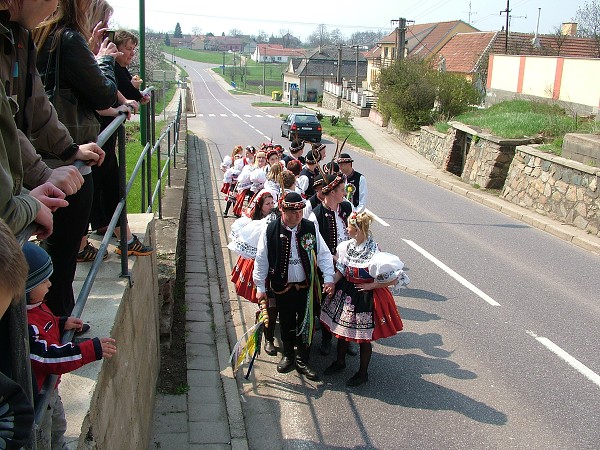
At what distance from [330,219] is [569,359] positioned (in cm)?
296

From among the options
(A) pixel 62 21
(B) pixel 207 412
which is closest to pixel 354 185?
(B) pixel 207 412

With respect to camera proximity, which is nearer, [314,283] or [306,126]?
[314,283]

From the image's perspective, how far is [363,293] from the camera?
6.13 meters

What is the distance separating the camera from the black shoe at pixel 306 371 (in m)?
6.36

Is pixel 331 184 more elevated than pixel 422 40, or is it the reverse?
pixel 422 40

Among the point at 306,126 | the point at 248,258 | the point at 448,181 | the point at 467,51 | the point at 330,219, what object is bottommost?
the point at 448,181

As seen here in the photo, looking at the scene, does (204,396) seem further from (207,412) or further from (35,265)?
(35,265)

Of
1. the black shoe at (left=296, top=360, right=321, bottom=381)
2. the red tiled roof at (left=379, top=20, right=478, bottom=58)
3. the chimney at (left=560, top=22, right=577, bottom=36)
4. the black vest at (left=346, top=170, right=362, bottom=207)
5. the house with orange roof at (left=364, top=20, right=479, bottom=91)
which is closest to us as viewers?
the black shoe at (left=296, top=360, right=321, bottom=381)

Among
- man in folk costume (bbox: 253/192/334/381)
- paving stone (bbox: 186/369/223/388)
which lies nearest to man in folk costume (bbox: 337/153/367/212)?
man in folk costume (bbox: 253/192/334/381)

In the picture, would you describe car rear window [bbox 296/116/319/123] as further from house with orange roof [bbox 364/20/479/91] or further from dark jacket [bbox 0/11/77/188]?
dark jacket [bbox 0/11/77/188]

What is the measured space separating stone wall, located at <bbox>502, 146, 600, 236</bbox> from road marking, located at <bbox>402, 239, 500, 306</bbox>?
4.06 meters

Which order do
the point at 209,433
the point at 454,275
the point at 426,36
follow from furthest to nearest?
the point at 426,36
the point at 454,275
the point at 209,433

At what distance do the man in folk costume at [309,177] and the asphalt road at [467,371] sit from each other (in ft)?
6.74

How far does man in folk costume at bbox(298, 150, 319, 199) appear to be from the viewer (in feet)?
31.1
